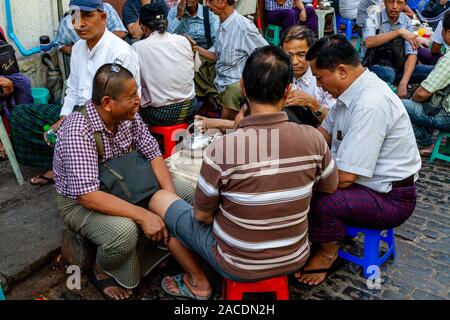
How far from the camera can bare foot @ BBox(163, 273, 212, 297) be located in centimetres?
314

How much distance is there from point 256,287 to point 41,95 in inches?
150

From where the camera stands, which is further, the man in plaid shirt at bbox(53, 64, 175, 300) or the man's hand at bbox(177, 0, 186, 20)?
the man's hand at bbox(177, 0, 186, 20)

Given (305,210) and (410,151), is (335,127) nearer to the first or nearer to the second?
(410,151)

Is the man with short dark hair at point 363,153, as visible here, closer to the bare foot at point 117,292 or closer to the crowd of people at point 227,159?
the crowd of people at point 227,159

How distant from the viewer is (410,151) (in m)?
3.16

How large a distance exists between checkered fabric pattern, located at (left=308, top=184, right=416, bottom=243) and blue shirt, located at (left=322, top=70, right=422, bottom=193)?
0.09m

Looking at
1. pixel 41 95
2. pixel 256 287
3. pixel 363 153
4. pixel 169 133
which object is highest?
pixel 363 153

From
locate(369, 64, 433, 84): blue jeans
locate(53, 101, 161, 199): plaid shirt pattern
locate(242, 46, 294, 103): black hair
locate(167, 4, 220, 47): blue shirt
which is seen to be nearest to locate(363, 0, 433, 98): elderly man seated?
locate(369, 64, 433, 84): blue jeans

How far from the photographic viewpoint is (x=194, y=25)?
6.17 metres

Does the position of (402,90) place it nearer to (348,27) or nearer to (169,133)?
(169,133)

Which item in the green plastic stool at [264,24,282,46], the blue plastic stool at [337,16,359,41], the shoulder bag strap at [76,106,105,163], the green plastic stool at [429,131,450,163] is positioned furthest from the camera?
the blue plastic stool at [337,16,359,41]

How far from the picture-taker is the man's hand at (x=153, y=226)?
9.82 feet

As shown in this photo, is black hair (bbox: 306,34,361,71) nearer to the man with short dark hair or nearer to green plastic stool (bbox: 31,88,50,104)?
the man with short dark hair

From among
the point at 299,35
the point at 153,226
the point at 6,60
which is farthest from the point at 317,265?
the point at 6,60
